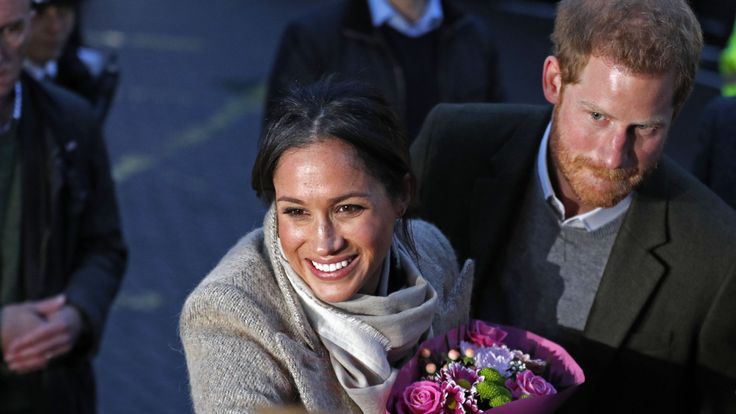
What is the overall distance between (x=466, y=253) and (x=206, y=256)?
4065mm

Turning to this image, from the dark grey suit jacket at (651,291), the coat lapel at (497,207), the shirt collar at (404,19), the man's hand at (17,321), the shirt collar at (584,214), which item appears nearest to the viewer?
the dark grey suit jacket at (651,291)

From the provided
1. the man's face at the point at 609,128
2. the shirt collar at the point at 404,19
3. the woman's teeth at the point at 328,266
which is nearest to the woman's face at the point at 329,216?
the woman's teeth at the point at 328,266

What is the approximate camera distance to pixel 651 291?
3381 millimetres

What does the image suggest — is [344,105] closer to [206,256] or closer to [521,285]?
[521,285]

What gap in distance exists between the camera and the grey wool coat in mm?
2531

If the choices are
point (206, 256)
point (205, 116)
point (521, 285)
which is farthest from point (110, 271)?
point (205, 116)

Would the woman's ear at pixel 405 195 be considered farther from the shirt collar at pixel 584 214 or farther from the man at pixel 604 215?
the shirt collar at pixel 584 214

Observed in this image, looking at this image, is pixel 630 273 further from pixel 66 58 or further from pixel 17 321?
pixel 66 58

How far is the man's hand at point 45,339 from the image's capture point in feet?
13.3

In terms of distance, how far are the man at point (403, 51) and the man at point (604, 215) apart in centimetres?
165

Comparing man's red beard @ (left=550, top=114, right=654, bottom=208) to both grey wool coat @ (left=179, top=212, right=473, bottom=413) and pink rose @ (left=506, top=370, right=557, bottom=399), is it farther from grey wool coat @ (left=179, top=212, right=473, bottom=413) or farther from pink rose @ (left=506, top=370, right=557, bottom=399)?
grey wool coat @ (left=179, top=212, right=473, bottom=413)

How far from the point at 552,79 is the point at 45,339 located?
2090 millimetres

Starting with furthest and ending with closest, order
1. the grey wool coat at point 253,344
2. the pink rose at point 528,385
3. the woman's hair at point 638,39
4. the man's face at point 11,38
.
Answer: the man's face at point 11,38, the woman's hair at point 638,39, the pink rose at point 528,385, the grey wool coat at point 253,344

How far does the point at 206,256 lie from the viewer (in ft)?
24.5
